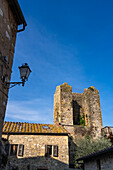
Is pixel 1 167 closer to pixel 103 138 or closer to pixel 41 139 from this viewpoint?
pixel 41 139

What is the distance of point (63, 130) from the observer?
1881cm

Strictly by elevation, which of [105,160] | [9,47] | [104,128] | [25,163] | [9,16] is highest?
[9,16]

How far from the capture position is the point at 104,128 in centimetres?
2262

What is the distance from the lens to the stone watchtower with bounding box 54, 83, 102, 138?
A: 22719 millimetres

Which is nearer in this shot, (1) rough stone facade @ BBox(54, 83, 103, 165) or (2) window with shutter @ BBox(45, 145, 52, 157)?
(2) window with shutter @ BBox(45, 145, 52, 157)

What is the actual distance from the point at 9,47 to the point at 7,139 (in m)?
12.9

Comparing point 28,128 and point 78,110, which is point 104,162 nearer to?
point 28,128

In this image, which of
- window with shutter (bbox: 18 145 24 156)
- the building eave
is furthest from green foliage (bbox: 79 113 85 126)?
the building eave

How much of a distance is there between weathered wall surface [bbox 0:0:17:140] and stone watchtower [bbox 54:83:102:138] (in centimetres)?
1779

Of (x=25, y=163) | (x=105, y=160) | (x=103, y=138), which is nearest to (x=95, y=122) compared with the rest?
(x=103, y=138)

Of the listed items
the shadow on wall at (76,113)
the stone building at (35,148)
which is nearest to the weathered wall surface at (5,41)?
the stone building at (35,148)

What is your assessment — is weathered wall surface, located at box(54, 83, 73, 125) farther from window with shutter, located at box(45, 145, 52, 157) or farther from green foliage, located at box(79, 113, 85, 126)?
window with shutter, located at box(45, 145, 52, 157)

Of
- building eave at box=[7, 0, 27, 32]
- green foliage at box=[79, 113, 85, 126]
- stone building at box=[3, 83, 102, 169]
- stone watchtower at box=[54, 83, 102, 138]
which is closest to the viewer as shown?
building eave at box=[7, 0, 27, 32]

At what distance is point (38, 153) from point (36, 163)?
0.92 meters
